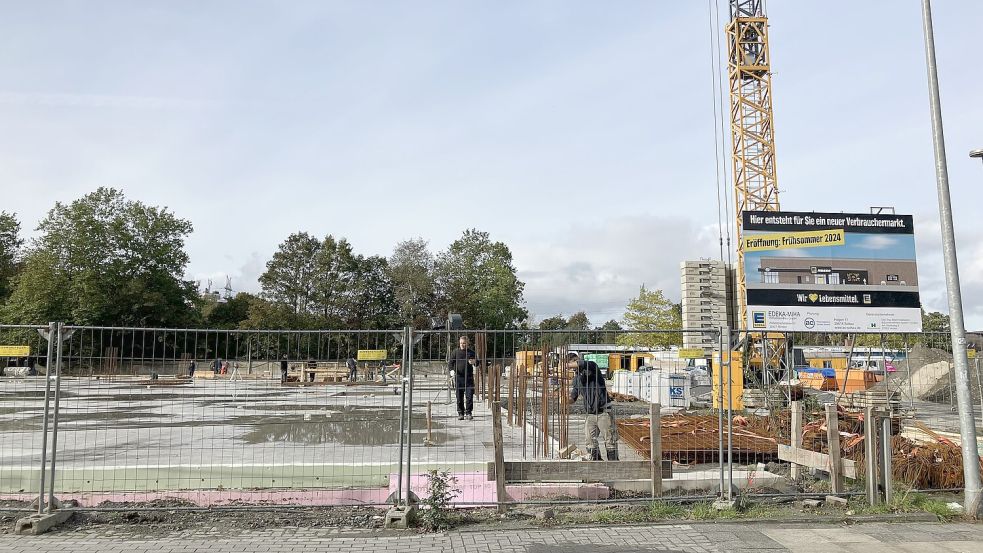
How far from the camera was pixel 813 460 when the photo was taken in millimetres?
8078

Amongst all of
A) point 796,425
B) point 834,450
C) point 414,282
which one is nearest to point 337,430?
point 796,425

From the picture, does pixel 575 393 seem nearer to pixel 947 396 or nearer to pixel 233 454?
pixel 233 454

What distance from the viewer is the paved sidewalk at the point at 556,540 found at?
20.0 feet

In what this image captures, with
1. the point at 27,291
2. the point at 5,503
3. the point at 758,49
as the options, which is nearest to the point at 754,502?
the point at 5,503

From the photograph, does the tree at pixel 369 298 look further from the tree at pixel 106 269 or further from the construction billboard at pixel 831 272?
the construction billboard at pixel 831 272

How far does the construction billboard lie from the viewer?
2041cm

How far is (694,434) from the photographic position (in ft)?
34.7

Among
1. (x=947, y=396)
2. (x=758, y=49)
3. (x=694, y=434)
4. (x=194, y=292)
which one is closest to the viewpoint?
(x=694, y=434)

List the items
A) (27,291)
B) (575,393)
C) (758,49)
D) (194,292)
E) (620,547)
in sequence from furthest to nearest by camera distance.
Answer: (194,292) < (27,291) < (758,49) < (575,393) < (620,547)

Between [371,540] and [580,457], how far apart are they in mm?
4245

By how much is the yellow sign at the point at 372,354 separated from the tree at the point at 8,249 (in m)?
70.8

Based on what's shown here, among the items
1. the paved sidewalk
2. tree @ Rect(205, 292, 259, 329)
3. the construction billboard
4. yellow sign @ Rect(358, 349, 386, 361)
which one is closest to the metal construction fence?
yellow sign @ Rect(358, 349, 386, 361)

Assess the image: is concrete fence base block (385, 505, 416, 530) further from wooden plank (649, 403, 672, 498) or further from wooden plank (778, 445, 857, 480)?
wooden plank (778, 445, 857, 480)

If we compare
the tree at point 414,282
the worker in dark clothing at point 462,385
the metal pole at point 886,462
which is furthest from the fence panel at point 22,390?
the tree at point 414,282
